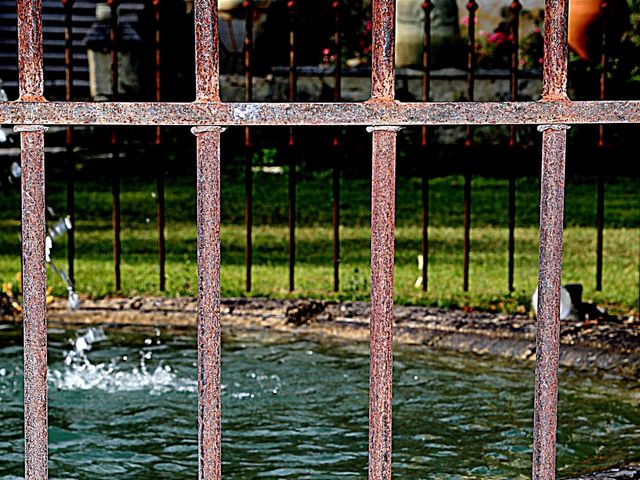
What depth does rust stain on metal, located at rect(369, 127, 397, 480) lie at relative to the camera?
184 centimetres

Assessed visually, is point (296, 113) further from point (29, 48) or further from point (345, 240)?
point (345, 240)

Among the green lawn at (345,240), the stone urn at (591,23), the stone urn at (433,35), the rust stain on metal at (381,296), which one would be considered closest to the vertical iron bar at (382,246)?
the rust stain on metal at (381,296)

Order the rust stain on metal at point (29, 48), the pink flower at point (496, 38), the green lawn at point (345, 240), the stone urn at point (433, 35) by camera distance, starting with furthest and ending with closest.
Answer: the pink flower at point (496, 38), the stone urn at point (433, 35), the green lawn at point (345, 240), the rust stain on metal at point (29, 48)

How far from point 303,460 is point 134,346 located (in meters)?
1.51

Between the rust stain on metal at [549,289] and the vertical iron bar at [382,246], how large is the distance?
25 centimetres

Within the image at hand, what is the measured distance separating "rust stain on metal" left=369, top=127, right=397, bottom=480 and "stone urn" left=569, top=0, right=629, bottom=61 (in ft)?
15.0

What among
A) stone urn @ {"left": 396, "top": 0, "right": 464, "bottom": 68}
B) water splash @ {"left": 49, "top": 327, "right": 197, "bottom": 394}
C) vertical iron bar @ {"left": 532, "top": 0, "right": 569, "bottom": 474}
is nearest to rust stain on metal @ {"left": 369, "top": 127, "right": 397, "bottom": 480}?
vertical iron bar @ {"left": 532, "top": 0, "right": 569, "bottom": 474}

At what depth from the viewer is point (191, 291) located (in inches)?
232

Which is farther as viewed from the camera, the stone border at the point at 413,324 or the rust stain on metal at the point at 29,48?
the stone border at the point at 413,324

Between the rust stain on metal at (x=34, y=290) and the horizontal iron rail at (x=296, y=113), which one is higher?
the horizontal iron rail at (x=296, y=113)

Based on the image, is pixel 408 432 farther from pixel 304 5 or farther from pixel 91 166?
pixel 304 5

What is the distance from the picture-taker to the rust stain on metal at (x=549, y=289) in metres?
1.87

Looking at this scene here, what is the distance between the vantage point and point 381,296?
1.85 m

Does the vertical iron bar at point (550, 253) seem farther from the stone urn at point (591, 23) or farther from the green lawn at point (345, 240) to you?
the stone urn at point (591, 23)
